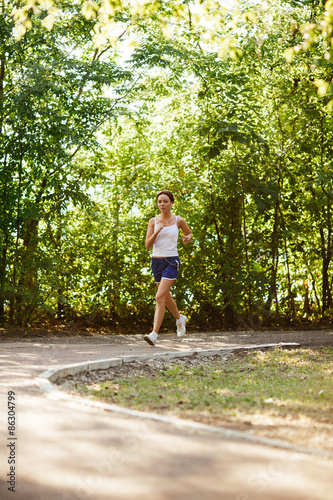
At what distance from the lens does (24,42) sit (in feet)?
32.1

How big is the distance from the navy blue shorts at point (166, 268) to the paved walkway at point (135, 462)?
168 inches

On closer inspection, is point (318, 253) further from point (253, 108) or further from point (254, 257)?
point (253, 108)

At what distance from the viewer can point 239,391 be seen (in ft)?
16.1

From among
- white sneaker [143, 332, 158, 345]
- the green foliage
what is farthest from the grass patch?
the green foliage

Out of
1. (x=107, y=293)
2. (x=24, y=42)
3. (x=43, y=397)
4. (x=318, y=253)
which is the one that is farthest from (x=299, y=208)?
(x=43, y=397)

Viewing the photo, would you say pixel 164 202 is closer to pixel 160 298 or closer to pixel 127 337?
pixel 160 298

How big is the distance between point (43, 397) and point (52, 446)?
3.93 ft

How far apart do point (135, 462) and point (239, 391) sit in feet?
7.71

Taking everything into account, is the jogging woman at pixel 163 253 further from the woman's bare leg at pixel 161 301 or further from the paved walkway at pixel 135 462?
the paved walkway at pixel 135 462

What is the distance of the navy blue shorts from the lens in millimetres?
8080

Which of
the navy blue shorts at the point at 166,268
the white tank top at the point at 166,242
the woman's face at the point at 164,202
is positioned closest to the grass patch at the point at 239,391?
the navy blue shorts at the point at 166,268

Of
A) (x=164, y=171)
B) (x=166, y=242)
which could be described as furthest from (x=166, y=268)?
(x=164, y=171)

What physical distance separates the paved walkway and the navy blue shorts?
4258mm

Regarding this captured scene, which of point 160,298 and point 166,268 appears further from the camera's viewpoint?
point 166,268
